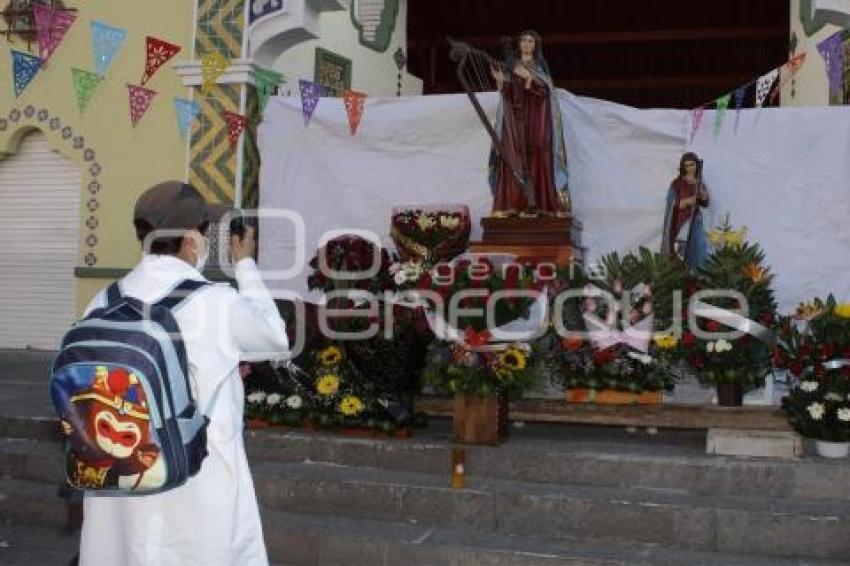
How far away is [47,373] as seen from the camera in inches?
382

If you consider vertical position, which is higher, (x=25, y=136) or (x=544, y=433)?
(x=25, y=136)

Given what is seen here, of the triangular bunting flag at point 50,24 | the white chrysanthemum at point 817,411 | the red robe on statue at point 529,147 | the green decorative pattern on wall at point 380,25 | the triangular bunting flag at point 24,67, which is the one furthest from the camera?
the green decorative pattern on wall at point 380,25

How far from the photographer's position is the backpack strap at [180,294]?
2838 millimetres

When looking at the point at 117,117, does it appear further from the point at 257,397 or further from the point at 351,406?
the point at 351,406

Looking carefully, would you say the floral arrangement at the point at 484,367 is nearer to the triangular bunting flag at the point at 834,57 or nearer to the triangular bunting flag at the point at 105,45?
the triangular bunting flag at the point at 834,57

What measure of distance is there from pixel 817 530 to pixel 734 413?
4.12ft

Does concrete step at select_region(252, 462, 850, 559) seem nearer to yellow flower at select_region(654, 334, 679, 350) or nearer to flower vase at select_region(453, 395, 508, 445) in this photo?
flower vase at select_region(453, 395, 508, 445)

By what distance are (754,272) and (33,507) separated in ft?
15.2

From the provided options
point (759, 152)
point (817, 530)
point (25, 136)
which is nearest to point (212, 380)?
point (817, 530)

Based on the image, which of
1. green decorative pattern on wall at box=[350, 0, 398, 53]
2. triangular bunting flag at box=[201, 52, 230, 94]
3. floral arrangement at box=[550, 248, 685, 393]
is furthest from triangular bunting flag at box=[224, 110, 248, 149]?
floral arrangement at box=[550, 248, 685, 393]

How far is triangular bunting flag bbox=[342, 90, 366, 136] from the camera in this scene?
1002cm

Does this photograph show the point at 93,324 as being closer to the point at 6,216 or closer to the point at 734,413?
the point at 734,413

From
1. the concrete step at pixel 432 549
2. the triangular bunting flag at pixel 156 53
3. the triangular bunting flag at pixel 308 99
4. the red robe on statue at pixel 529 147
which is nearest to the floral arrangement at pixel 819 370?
the concrete step at pixel 432 549

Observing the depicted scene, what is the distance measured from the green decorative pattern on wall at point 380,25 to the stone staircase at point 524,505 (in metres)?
7.80
